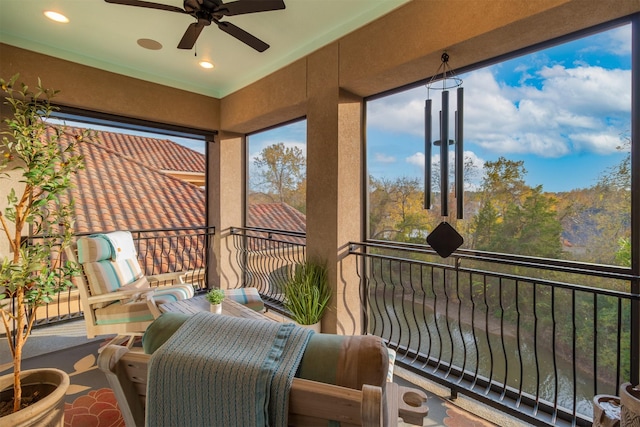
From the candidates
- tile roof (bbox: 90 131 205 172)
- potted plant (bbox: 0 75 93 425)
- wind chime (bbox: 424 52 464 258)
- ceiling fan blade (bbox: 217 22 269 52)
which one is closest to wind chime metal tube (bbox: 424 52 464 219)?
wind chime (bbox: 424 52 464 258)

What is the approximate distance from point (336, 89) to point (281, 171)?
1502mm

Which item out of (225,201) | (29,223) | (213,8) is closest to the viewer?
(29,223)

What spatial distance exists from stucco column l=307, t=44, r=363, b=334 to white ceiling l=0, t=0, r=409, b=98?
1.01 feet

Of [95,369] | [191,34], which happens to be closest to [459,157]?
[191,34]

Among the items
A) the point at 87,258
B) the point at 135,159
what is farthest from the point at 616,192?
the point at 135,159

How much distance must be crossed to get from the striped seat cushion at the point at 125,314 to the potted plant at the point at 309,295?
1.20m

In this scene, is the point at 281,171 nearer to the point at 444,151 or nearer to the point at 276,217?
the point at 276,217

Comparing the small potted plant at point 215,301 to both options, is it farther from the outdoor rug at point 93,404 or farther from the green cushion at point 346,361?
the green cushion at point 346,361

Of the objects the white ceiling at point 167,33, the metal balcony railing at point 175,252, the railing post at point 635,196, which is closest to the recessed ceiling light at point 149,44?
the white ceiling at point 167,33

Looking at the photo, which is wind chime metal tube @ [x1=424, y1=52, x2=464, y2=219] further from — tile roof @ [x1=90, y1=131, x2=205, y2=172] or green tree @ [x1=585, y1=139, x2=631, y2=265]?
tile roof @ [x1=90, y1=131, x2=205, y2=172]

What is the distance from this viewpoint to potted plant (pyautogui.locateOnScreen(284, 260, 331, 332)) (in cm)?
290

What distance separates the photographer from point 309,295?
2885 mm

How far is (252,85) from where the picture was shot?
4000mm

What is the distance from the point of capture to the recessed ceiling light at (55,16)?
2.71 meters
